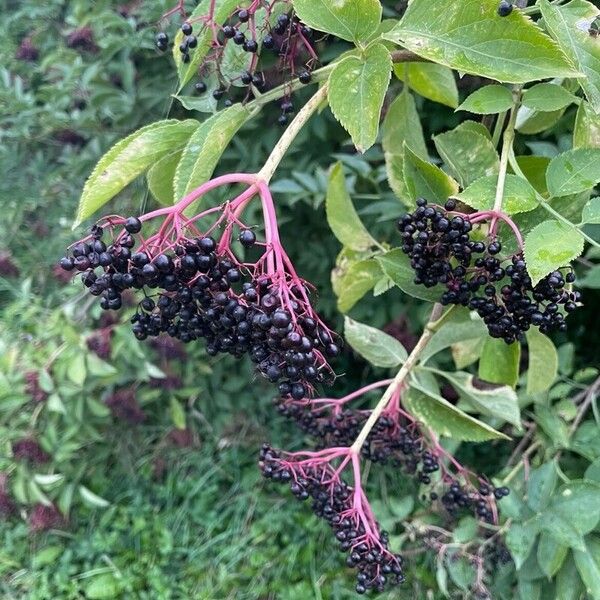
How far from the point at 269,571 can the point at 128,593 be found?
1.49 feet

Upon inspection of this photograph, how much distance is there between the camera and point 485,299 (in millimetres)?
585

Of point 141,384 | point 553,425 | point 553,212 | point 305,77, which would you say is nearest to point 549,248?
point 553,212

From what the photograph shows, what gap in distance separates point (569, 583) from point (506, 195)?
0.84m

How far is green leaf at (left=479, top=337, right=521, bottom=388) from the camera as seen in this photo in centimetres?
82

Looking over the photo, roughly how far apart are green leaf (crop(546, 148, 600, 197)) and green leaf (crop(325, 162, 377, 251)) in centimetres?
38

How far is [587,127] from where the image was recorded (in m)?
0.61

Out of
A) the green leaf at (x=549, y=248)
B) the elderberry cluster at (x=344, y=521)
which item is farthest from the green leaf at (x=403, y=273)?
the elderberry cluster at (x=344, y=521)

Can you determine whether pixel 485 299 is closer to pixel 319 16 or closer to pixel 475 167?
pixel 475 167

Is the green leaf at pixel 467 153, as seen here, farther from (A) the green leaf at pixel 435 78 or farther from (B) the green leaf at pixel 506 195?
(A) the green leaf at pixel 435 78

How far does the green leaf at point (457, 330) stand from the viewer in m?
0.73

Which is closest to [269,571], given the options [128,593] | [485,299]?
[128,593]

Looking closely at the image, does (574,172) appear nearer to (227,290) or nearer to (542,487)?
(227,290)

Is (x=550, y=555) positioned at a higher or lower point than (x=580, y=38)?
lower

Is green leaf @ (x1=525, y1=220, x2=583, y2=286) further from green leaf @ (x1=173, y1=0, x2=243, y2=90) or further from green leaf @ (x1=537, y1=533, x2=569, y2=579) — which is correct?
green leaf @ (x1=537, y1=533, x2=569, y2=579)
